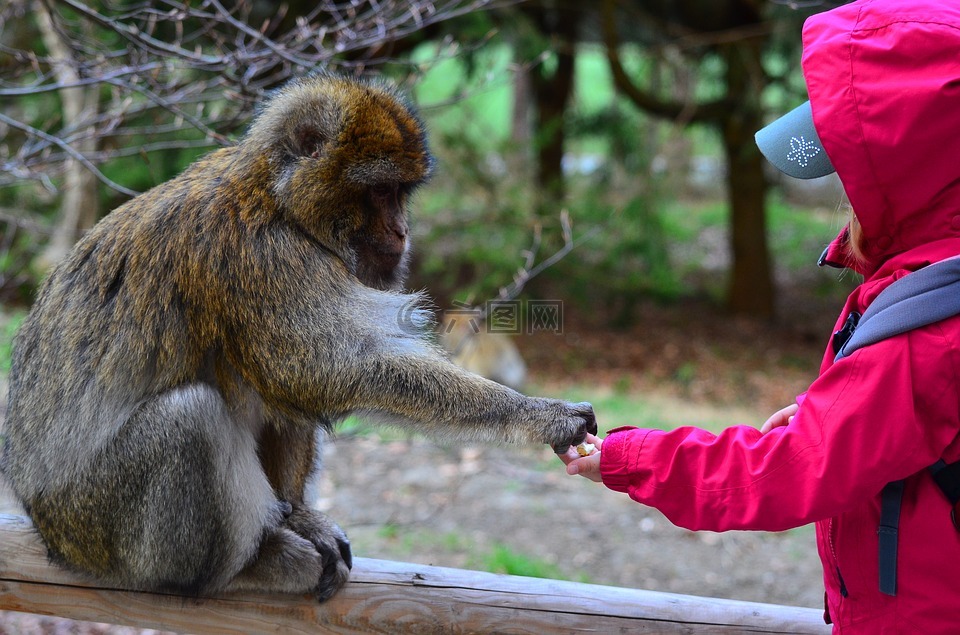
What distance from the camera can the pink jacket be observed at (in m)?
1.88

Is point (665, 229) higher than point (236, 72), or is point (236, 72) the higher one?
point (236, 72)

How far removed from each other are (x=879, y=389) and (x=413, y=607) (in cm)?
168

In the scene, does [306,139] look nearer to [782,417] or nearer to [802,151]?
[802,151]

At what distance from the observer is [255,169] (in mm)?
2973

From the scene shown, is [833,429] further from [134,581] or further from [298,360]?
[134,581]

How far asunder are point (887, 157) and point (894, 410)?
54 cm

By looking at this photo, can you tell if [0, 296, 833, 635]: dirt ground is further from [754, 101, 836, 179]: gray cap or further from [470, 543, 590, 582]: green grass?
[754, 101, 836, 179]: gray cap

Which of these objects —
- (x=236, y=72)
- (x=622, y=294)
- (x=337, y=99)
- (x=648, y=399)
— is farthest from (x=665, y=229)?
(x=337, y=99)

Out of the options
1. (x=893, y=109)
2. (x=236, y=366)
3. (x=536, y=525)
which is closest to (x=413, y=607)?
(x=236, y=366)

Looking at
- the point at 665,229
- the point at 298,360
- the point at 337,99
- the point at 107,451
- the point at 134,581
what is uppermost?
the point at 337,99

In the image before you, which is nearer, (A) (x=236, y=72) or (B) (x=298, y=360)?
(B) (x=298, y=360)

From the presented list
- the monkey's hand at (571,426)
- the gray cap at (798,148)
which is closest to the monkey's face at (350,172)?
the monkey's hand at (571,426)

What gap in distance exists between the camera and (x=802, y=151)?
220 centimetres

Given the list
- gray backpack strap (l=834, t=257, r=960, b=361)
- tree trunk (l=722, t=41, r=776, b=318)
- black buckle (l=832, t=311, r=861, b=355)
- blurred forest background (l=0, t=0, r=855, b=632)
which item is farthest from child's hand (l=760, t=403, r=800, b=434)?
tree trunk (l=722, t=41, r=776, b=318)
